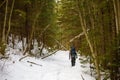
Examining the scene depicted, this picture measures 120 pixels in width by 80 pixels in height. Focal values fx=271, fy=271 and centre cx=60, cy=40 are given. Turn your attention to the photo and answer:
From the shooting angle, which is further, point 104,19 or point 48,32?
point 48,32

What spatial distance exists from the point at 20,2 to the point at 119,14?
1288cm

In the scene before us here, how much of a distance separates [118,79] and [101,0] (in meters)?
6.81

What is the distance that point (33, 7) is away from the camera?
96.3ft

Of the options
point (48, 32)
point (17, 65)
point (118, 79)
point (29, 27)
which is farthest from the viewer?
point (48, 32)

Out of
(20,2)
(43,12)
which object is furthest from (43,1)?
(43,12)

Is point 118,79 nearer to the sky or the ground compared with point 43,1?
nearer to the ground

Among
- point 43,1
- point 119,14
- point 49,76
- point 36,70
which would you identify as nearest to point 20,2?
point 43,1

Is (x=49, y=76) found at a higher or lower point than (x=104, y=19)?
lower

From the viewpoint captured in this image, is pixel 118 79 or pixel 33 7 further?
pixel 33 7

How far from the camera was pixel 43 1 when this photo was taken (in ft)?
87.7

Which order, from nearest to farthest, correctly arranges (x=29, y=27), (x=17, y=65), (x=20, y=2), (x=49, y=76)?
(x=49, y=76)
(x=17, y=65)
(x=20, y=2)
(x=29, y=27)

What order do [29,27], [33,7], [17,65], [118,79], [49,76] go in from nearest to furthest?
[118,79], [49,76], [17,65], [33,7], [29,27]

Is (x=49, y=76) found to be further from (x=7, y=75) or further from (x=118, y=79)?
(x=118, y=79)

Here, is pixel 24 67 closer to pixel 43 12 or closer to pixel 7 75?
pixel 7 75
